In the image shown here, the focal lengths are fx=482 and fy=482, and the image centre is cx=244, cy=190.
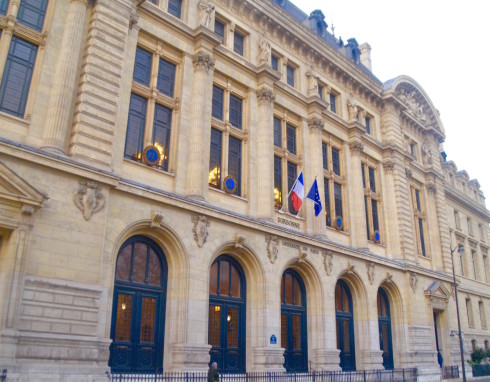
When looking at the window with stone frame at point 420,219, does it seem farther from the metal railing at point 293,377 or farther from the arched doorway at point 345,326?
the arched doorway at point 345,326

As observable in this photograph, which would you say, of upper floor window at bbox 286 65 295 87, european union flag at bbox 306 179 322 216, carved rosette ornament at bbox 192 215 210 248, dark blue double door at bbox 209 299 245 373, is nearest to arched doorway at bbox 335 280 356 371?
european union flag at bbox 306 179 322 216

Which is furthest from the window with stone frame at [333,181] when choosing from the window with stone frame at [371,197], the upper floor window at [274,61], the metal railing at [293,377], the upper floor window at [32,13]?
the upper floor window at [32,13]

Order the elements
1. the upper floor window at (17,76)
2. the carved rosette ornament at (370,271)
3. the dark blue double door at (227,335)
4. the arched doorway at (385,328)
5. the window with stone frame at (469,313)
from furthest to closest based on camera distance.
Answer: the window with stone frame at (469,313) → the arched doorway at (385,328) → the carved rosette ornament at (370,271) → the dark blue double door at (227,335) → the upper floor window at (17,76)

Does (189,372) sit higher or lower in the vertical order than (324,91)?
lower

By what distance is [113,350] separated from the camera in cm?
1975

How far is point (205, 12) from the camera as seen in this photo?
27.0 m

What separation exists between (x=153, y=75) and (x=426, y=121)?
3158 cm

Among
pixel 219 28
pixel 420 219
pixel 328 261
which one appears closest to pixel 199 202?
pixel 328 261

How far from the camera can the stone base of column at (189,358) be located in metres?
20.7

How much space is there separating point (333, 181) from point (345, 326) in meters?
9.71

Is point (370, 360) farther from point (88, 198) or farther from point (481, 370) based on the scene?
point (88, 198)

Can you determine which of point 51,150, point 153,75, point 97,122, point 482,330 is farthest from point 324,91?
point 482,330

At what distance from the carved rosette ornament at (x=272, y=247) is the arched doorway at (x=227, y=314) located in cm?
177

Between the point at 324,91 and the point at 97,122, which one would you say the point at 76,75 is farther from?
the point at 324,91
